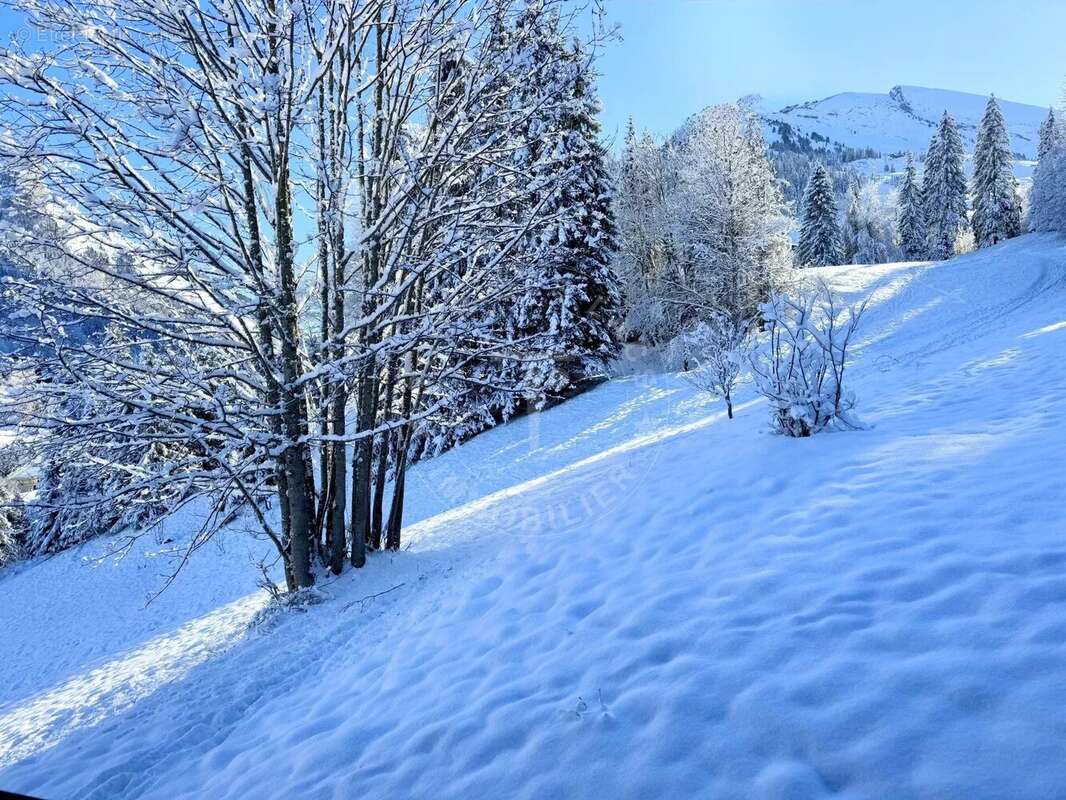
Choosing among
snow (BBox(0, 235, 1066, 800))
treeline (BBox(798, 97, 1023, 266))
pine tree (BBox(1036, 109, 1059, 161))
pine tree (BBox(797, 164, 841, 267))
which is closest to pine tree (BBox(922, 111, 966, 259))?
treeline (BBox(798, 97, 1023, 266))

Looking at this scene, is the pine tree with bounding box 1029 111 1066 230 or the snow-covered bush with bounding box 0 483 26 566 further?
the pine tree with bounding box 1029 111 1066 230

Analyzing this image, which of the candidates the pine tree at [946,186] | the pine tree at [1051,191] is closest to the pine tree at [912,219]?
the pine tree at [946,186]

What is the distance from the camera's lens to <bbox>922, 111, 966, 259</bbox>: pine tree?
139ft

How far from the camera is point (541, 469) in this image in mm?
13422

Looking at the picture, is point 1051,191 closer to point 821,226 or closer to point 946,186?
point 946,186

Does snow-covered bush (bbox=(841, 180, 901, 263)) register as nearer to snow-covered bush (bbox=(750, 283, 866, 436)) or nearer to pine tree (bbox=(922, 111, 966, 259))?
pine tree (bbox=(922, 111, 966, 259))

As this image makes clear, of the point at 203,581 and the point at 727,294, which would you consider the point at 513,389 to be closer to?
the point at 203,581

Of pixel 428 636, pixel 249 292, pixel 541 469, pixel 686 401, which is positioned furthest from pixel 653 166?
pixel 428 636

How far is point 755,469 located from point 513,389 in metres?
3.22

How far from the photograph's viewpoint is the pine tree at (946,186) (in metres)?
42.2

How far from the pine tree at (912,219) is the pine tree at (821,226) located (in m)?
10.5

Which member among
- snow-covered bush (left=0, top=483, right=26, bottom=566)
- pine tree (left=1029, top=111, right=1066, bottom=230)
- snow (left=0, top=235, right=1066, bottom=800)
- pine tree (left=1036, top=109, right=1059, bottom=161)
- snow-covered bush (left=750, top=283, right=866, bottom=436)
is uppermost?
pine tree (left=1036, top=109, right=1059, bottom=161)

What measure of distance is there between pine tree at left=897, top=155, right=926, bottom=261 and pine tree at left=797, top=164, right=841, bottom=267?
412 inches

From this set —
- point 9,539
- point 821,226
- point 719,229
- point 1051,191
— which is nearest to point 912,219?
point 821,226
